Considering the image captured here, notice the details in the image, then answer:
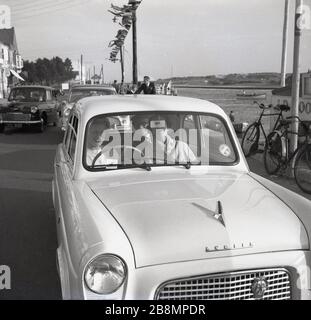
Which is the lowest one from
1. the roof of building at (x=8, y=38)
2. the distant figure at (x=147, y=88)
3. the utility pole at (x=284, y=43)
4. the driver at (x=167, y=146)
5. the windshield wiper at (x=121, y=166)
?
the windshield wiper at (x=121, y=166)

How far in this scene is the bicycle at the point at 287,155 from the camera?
7230mm

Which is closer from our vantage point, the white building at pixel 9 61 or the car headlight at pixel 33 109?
the car headlight at pixel 33 109

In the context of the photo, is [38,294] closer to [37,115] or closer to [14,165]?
[14,165]

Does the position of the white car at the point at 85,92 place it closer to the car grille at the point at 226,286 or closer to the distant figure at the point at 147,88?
the distant figure at the point at 147,88

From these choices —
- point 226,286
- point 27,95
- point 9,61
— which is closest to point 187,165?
point 226,286

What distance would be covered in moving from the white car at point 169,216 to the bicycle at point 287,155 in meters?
3.13

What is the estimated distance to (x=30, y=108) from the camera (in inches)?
660

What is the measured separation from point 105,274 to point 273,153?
6363mm

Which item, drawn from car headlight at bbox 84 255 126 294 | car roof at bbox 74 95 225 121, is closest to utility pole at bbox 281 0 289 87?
car roof at bbox 74 95 225 121

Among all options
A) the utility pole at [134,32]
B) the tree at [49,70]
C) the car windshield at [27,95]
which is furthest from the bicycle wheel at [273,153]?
the tree at [49,70]

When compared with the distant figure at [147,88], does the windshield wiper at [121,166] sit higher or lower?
lower

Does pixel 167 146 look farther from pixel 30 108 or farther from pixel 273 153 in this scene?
pixel 30 108
